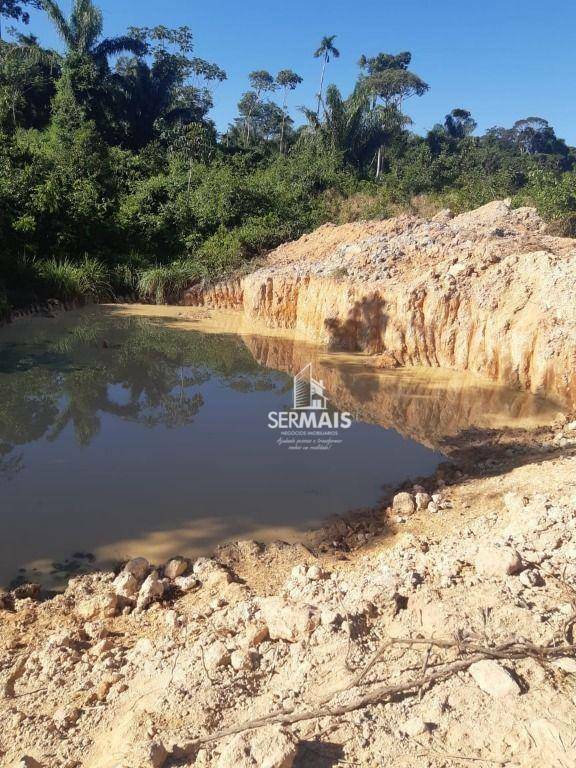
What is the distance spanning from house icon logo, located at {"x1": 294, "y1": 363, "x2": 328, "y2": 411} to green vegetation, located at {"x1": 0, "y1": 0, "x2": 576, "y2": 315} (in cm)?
628

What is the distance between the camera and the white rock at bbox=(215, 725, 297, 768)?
2.02 meters

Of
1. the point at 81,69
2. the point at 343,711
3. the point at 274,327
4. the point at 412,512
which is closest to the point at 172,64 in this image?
the point at 81,69

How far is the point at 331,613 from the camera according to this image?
2.81 metres

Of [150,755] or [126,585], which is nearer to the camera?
[150,755]

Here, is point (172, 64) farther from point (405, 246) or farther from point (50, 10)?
point (405, 246)

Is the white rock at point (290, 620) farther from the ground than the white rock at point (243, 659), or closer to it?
farther from the ground

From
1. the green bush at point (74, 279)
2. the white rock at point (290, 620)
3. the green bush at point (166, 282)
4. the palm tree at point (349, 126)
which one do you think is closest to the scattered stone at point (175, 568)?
the white rock at point (290, 620)

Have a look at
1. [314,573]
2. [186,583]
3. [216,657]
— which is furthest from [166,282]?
[216,657]

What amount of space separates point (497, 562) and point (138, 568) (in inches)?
89.7

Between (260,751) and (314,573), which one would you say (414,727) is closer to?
(260,751)

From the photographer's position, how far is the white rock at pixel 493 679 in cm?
228

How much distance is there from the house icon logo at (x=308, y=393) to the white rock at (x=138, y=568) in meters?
3.83

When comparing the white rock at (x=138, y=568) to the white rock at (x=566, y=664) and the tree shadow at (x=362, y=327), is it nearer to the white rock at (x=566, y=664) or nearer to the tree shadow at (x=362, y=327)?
the white rock at (x=566, y=664)

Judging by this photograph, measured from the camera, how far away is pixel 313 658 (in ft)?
8.57
